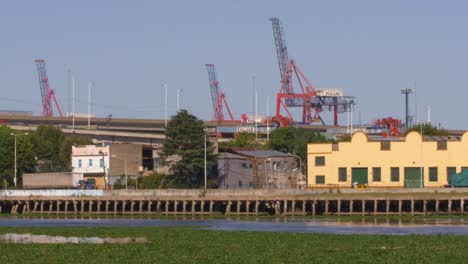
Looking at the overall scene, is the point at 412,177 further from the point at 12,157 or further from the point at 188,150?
the point at 12,157

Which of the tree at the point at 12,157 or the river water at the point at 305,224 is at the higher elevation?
the tree at the point at 12,157

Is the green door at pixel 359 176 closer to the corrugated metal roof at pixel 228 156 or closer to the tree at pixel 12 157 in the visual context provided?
the corrugated metal roof at pixel 228 156

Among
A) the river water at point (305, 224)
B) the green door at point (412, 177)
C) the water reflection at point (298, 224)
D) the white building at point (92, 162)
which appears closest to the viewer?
the river water at point (305, 224)

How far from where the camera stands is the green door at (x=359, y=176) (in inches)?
5241

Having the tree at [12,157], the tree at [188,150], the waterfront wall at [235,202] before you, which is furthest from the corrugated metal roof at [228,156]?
the tree at [12,157]

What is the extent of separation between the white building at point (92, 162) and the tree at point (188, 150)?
9.25 metres

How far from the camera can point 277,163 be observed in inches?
6166

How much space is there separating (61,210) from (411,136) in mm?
38987

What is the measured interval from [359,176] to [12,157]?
50.9 m

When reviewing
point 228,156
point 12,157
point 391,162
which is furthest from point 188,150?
point 12,157

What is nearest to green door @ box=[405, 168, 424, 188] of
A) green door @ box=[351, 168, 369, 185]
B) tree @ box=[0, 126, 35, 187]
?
green door @ box=[351, 168, 369, 185]

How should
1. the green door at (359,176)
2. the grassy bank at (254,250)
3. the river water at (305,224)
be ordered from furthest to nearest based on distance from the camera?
the green door at (359,176), the river water at (305,224), the grassy bank at (254,250)

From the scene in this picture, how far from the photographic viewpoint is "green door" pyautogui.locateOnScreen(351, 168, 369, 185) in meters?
133

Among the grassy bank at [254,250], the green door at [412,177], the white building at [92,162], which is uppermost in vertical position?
the white building at [92,162]
